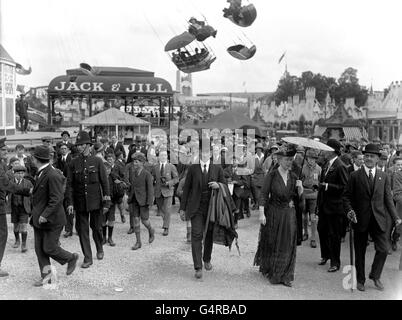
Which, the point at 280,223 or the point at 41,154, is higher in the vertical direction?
the point at 41,154

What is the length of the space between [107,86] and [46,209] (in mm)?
19908

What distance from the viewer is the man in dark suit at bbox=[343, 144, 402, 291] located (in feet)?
19.4

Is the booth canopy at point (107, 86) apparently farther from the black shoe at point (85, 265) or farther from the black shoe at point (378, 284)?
the black shoe at point (378, 284)

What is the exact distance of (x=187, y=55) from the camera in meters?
15.5

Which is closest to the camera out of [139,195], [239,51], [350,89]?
[139,195]

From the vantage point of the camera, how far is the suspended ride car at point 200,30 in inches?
574

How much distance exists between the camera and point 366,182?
19.7 feet

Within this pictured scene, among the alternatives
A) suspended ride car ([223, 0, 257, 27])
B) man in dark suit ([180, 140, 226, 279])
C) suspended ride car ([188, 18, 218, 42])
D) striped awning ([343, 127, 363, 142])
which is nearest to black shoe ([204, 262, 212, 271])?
man in dark suit ([180, 140, 226, 279])

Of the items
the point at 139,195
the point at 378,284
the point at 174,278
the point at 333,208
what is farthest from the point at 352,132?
the point at 174,278

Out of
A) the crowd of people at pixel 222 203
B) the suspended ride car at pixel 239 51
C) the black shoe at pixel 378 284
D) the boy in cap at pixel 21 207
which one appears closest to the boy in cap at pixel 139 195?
the crowd of people at pixel 222 203

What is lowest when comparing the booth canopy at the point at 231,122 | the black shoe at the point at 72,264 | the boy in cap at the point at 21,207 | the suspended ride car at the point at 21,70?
the black shoe at the point at 72,264

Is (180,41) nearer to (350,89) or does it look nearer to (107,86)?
(107,86)

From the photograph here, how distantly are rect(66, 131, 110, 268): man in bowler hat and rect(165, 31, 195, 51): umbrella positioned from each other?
8673 millimetres

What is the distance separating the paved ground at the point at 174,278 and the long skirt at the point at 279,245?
0.16 meters
